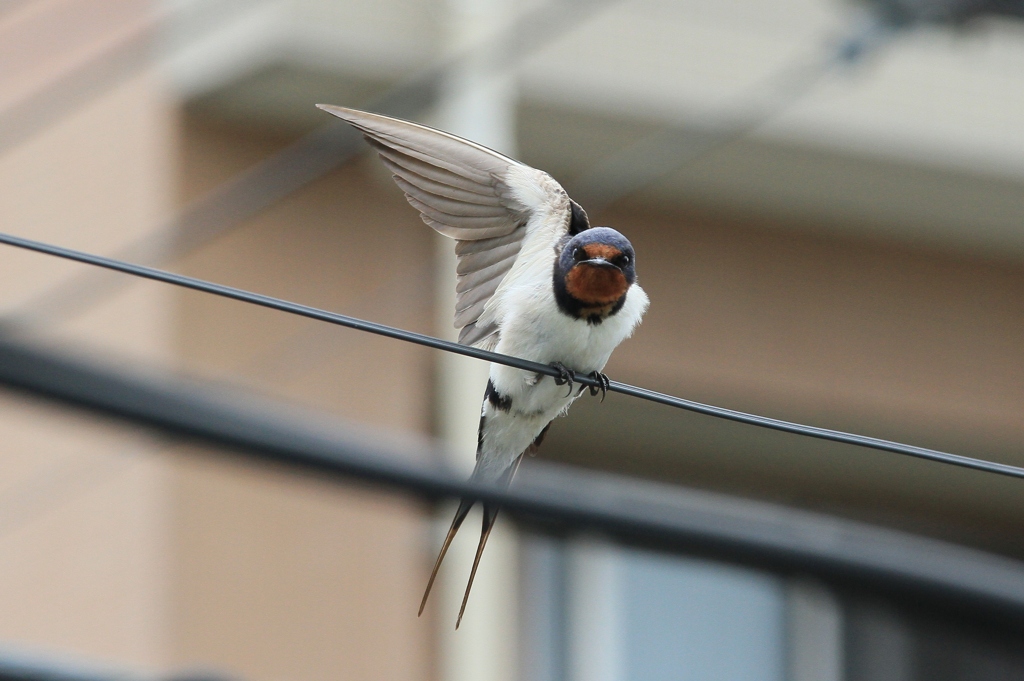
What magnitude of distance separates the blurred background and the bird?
34.0 inches

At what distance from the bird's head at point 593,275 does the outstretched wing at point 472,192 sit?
17 cm

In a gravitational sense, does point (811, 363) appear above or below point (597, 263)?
below

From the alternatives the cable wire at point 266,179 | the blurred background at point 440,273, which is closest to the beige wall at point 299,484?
the blurred background at point 440,273

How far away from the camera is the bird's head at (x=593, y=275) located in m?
2.76

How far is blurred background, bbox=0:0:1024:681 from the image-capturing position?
4555mm

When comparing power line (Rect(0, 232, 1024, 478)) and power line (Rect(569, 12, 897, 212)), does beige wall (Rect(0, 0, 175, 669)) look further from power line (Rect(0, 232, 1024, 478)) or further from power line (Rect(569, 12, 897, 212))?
power line (Rect(0, 232, 1024, 478))

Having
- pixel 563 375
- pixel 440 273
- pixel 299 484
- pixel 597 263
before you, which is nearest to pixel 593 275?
pixel 597 263

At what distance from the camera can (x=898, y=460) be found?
6410mm

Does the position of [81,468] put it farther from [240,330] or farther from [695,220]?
[695,220]

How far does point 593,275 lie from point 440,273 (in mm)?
2219

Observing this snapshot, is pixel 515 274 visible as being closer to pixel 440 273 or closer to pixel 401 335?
pixel 401 335

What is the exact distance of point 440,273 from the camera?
4941 mm

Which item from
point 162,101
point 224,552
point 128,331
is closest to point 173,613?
point 224,552

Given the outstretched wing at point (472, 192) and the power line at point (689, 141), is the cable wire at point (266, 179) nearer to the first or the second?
the power line at point (689, 141)
